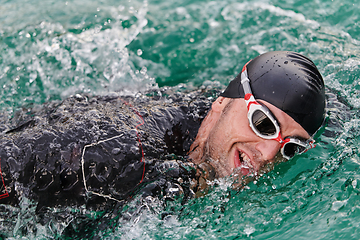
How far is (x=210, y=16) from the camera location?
245 inches

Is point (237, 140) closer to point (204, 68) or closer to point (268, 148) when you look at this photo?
point (268, 148)

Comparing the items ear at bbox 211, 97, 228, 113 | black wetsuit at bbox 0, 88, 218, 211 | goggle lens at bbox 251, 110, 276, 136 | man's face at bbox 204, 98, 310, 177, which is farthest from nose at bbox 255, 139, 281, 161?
black wetsuit at bbox 0, 88, 218, 211

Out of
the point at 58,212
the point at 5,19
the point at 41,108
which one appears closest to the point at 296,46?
the point at 41,108

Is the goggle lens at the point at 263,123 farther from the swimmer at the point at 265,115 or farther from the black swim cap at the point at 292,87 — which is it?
the black swim cap at the point at 292,87

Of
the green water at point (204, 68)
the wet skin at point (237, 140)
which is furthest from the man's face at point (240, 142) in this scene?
the green water at point (204, 68)

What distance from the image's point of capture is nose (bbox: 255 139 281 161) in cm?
279

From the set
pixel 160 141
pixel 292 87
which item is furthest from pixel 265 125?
pixel 160 141

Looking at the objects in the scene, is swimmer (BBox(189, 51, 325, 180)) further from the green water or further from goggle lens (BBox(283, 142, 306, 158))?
the green water

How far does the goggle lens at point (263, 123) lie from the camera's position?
2.66m

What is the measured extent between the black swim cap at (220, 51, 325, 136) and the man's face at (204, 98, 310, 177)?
0.08 metres

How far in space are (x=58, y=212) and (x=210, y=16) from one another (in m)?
5.15

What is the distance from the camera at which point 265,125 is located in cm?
268

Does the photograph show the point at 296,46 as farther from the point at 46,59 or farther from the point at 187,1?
the point at 46,59

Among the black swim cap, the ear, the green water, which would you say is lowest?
the green water
